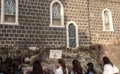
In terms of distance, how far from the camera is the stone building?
14.2 meters

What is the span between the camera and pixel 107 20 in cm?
1892

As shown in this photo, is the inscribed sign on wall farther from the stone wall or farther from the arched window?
the arched window

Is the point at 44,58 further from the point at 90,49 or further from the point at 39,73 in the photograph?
the point at 39,73

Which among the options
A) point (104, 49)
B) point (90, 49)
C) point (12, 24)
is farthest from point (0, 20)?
point (104, 49)

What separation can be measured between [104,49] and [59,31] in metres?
3.62

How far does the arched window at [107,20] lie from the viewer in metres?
18.6

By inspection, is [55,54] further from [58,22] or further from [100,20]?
[100,20]

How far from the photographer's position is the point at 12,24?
14.0m

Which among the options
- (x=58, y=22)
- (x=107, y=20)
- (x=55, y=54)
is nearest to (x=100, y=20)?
(x=107, y=20)

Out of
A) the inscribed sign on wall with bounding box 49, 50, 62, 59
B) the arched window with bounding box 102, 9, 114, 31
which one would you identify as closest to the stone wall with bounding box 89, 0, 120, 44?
the arched window with bounding box 102, 9, 114, 31

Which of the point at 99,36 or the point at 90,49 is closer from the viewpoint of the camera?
the point at 90,49

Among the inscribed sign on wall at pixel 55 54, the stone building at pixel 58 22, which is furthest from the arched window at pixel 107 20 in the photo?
the inscribed sign on wall at pixel 55 54

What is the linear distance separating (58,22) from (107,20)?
501 cm

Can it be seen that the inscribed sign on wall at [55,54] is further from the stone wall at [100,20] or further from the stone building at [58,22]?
the stone wall at [100,20]
